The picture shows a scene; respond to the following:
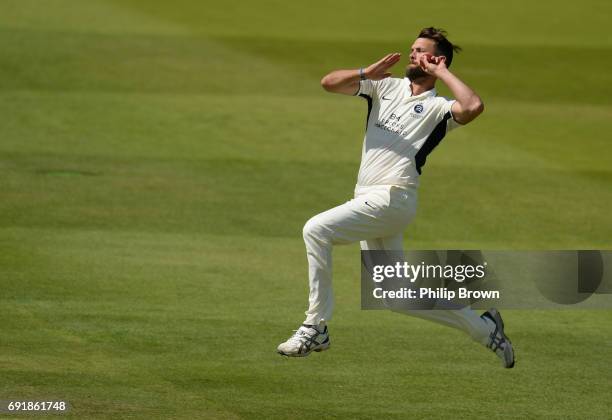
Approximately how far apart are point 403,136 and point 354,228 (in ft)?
2.89

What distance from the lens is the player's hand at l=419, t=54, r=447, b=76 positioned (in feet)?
33.1

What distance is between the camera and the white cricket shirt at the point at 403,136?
1040 cm

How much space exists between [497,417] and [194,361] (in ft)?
9.50

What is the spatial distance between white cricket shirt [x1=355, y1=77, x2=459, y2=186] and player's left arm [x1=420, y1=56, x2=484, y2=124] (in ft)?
0.52

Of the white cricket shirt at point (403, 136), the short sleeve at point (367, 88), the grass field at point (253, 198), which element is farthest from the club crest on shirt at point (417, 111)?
the grass field at point (253, 198)

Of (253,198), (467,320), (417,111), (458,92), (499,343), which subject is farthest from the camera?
(253,198)

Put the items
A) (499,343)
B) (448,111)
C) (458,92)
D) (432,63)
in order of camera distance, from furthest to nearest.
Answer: (499,343)
(448,111)
(432,63)
(458,92)

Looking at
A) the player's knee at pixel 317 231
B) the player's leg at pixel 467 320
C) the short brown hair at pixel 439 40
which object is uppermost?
the short brown hair at pixel 439 40

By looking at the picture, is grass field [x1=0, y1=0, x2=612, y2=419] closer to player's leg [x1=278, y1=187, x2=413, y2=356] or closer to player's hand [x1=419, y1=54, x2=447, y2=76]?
player's leg [x1=278, y1=187, x2=413, y2=356]

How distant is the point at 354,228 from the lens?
10.3 metres

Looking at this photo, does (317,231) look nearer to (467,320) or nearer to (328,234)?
(328,234)

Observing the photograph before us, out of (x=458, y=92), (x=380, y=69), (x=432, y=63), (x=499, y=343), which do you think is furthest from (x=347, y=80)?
(x=499, y=343)

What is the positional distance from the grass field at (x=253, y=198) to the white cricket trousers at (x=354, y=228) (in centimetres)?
83

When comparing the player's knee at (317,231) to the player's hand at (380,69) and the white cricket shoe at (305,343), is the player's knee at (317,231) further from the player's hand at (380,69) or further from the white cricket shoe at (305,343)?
the player's hand at (380,69)
